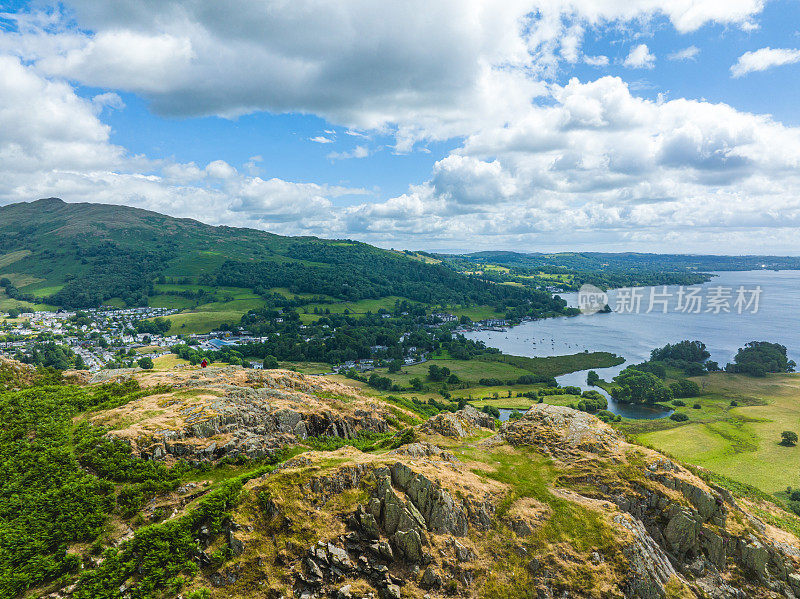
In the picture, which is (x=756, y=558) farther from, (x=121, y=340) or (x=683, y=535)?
(x=121, y=340)

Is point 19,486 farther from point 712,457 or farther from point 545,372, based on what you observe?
point 545,372

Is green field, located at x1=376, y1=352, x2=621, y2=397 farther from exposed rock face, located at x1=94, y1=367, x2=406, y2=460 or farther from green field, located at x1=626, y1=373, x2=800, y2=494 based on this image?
exposed rock face, located at x1=94, y1=367, x2=406, y2=460

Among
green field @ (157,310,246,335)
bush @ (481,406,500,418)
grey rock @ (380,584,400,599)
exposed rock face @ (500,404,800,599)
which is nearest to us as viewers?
grey rock @ (380,584,400,599)

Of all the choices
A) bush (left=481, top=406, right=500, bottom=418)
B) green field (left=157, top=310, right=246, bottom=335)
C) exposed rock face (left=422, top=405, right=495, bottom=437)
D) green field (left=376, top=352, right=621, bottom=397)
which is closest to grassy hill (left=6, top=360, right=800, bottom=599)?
exposed rock face (left=422, top=405, right=495, bottom=437)

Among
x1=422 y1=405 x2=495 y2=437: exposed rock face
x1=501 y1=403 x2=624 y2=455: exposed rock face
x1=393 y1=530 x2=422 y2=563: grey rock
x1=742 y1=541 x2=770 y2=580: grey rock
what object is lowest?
x1=742 y1=541 x2=770 y2=580: grey rock

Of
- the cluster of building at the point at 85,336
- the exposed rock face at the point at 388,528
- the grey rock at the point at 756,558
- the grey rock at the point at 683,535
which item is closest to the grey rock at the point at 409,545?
the exposed rock face at the point at 388,528

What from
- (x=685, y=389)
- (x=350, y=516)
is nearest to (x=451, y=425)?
(x=350, y=516)

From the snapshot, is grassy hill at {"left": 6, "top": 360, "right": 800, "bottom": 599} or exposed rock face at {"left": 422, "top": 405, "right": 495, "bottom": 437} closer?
grassy hill at {"left": 6, "top": 360, "right": 800, "bottom": 599}
